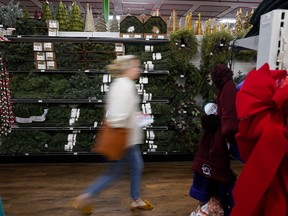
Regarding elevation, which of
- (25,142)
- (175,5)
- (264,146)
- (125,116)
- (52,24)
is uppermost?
(175,5)

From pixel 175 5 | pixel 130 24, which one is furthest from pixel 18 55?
pixel 175 5

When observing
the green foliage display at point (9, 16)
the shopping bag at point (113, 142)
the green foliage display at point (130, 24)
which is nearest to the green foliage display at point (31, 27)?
the green foliage display at point (9, 16)

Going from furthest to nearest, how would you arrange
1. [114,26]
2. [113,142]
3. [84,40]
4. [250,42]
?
[114,26]
[84,40]
[113,142]
[250,42]

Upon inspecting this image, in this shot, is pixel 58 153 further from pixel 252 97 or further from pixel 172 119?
pixel 252 97

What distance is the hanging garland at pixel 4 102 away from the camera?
10.8 ft

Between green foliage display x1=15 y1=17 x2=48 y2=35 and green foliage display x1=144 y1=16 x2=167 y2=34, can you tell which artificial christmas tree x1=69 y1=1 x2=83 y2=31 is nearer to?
green foliage display x1=15 y1=17 x2=48 y2=35

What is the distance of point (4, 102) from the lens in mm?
3303

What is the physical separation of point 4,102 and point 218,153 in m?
2.93

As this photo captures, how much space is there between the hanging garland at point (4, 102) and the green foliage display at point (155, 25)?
209cm

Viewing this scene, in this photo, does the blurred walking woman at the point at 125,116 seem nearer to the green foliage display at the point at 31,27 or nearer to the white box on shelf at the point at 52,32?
the white box on shelf at the point at 52,32

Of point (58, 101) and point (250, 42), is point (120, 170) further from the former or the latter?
point (58, 101)

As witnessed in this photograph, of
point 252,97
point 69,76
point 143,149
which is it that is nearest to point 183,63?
point 143,149

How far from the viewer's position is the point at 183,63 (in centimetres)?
369

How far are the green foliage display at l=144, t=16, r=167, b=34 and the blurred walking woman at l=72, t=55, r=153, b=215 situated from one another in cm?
157
